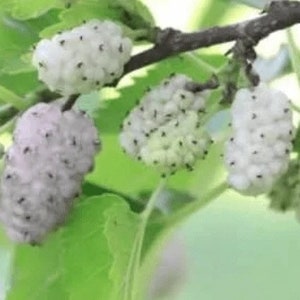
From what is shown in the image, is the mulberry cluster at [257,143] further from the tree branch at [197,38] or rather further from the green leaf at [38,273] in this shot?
the green leaf at [38,273]

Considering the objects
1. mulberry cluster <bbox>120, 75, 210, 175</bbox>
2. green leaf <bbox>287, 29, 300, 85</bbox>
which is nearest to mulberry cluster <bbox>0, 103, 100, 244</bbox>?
mulberry cluster <bbox>120, 75, 210, 175</bbox>

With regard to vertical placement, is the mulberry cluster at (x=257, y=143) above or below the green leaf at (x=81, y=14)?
below

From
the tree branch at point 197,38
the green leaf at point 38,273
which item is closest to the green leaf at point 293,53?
the tree branch at point 197,38

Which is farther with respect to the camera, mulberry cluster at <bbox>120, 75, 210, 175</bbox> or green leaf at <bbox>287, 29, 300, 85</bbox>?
green leaf at <bbox>287, 29, 300, 85</bbox>

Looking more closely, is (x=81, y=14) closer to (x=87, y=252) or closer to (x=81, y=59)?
(x=81, y=59)

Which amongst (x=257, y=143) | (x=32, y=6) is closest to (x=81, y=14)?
(x=32, y=6)

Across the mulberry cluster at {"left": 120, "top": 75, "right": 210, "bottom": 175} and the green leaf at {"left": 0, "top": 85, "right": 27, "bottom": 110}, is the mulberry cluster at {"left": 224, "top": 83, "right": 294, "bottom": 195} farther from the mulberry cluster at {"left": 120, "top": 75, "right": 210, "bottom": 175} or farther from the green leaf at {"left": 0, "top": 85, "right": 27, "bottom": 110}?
the green leaf at {"left": 0, "top": 85, "right": 27, "bottom": 110}
